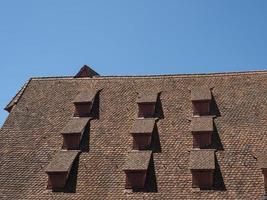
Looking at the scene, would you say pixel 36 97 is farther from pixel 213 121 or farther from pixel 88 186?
pixel 213 121

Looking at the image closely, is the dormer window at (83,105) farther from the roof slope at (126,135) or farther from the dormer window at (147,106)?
the dormer window at (147,106)

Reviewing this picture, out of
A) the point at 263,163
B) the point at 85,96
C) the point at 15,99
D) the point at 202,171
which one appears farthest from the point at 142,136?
the point at 15,99

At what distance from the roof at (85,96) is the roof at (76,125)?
1242 millimetres

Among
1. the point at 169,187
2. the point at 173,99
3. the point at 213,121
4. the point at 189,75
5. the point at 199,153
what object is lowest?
the point at 169,187

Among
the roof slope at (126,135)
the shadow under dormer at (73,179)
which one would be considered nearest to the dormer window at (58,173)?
the shadow under dormer at (73,179)

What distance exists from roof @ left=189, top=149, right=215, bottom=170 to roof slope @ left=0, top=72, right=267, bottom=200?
369 mm

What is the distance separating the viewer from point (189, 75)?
31469 millimetres

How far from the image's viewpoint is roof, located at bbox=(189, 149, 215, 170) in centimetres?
2391

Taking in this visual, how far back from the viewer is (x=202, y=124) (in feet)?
87.6

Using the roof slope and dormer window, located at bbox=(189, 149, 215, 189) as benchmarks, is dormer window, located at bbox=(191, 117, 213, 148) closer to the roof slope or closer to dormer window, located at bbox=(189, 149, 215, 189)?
the roof slope

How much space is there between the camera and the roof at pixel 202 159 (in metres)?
23.9

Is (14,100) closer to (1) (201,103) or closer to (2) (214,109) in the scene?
(1) (201,103)

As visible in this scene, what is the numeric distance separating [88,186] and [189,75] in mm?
10536

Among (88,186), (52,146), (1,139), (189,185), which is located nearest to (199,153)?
(189,185)
